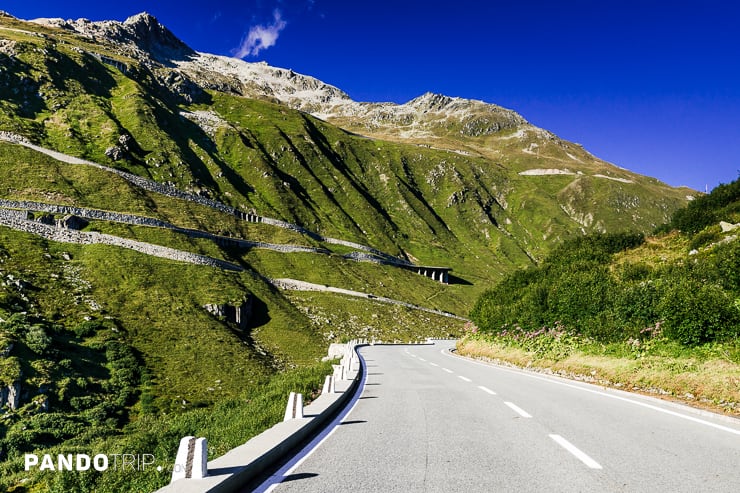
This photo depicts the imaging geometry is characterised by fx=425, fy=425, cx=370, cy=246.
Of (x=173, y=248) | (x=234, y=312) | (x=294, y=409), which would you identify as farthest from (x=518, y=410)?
(x=173, y=248)

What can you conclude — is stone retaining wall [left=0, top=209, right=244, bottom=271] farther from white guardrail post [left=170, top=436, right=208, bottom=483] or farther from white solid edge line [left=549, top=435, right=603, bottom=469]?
white solid edge line [left=549, top=435, right=603, bottom=469]

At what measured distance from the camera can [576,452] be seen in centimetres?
664

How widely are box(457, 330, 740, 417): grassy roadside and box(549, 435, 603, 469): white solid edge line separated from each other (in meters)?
5.45

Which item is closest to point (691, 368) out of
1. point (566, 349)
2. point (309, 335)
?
point (566, 349)

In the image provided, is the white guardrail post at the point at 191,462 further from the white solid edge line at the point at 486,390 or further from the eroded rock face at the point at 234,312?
the eroded rock face at the point at 234,312

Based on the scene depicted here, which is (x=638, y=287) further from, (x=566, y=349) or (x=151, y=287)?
(x=151, y=287)

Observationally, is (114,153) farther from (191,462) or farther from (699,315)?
(191,462)

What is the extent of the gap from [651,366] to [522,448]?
431 inches

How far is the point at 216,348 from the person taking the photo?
49344 mm

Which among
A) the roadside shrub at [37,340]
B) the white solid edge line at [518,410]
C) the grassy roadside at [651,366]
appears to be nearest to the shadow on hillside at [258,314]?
the roadside shrub at [37,340]

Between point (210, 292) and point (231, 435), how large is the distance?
5792cm

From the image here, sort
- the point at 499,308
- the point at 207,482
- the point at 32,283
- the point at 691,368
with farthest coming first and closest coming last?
1. the point at 32,283
2. the point at 499,308
3. the point at 691,368
4. the point at 207,482

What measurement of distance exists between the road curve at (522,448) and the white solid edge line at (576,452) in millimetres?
21

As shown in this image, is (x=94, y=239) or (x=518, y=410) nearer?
(x=518, y=410)
